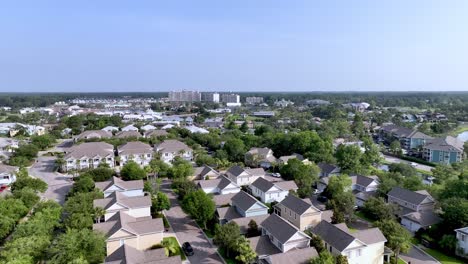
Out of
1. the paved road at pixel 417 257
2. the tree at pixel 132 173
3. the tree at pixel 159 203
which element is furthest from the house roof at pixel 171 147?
the paved road at pixel 417 257

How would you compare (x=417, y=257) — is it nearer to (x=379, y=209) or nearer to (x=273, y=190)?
(x=379, y=209)

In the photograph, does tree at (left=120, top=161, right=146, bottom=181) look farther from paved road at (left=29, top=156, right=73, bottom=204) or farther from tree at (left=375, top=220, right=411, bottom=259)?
tree at (left=375, top=220, right=411, bottom=259)

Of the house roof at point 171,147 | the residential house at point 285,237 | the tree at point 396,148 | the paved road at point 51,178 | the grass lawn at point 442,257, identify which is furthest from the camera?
the tree at point 396,148

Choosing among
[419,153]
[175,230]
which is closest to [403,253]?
[175,230]

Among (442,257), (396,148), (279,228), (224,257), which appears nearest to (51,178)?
(224,257)

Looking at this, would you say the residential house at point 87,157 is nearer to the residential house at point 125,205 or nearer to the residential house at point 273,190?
the residential house at point 125,205

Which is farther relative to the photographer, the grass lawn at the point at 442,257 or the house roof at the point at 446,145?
the house roof at the point at 446,145

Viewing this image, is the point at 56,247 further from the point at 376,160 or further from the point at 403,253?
the point at 376,160
